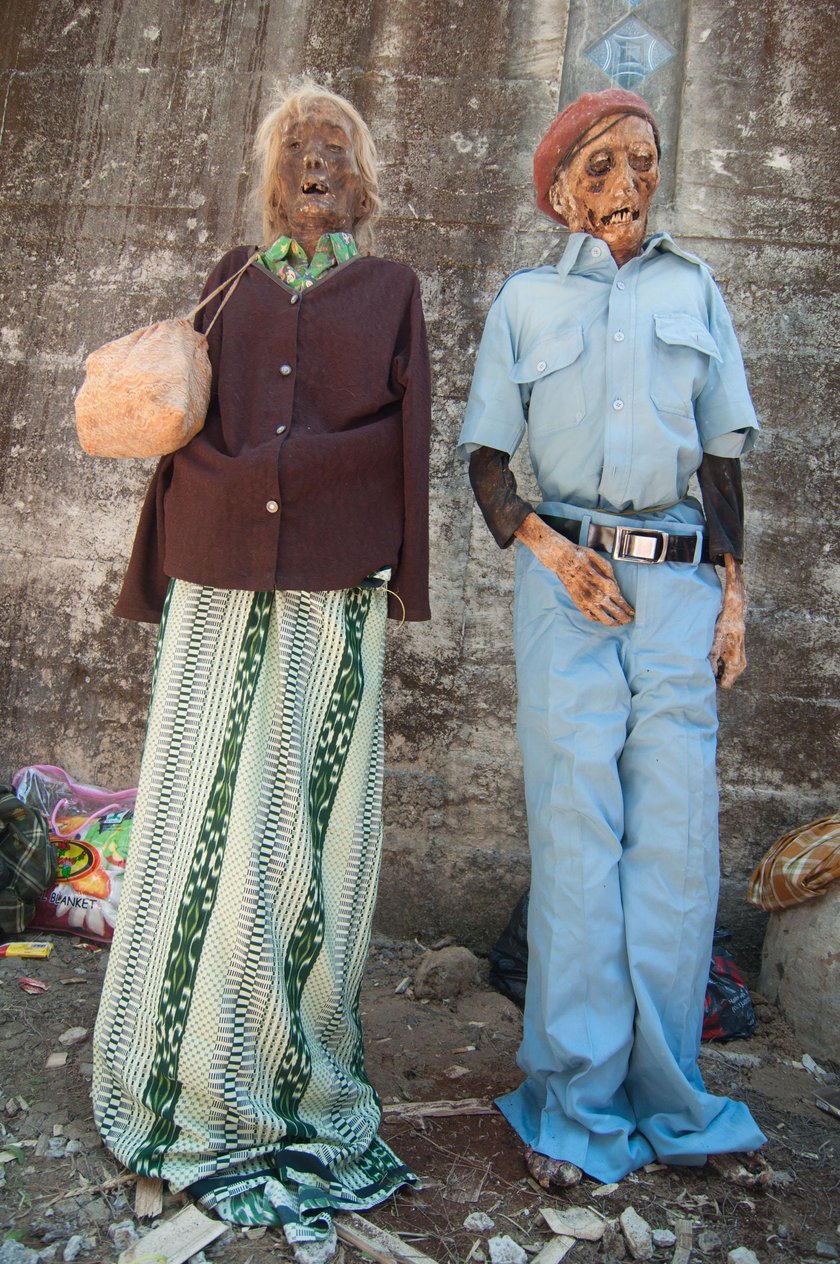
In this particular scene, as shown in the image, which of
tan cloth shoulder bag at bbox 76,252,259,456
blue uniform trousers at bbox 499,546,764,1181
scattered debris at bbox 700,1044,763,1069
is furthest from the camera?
scattered debris at bbox 700,1044,763,1069

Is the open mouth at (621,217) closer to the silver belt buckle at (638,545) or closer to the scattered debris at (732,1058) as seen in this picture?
the silver belt buckle at (638,545)

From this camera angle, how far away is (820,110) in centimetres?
360

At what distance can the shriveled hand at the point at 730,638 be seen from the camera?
8.73ft

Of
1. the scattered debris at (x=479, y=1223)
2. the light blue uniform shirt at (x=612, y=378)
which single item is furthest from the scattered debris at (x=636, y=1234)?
the light blue uniform shirt at (x=612, y=378)

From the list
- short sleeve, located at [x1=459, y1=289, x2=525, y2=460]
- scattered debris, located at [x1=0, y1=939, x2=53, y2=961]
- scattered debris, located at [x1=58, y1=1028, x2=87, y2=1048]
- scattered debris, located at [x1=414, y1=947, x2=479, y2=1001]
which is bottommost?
scattered debris, located at [x1=58, y1=1028, x2=87, y2=1048]

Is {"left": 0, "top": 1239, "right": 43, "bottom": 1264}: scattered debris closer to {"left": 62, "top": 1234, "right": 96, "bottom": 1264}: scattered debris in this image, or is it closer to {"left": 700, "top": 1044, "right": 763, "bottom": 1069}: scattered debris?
{"left": 62, "top": 1234, "right": 96, "bottom": 1264}: scattered debris

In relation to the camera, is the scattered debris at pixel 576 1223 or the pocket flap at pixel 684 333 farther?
the pocket flap at pixel 684 333

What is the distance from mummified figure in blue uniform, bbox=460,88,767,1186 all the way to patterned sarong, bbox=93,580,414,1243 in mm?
436

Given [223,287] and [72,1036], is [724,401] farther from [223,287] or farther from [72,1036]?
[72,1036]

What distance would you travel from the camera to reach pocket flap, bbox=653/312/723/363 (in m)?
2.59

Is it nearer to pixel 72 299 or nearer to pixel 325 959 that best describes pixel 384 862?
pixel 325 959

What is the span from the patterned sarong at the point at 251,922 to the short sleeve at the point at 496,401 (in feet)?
1.81

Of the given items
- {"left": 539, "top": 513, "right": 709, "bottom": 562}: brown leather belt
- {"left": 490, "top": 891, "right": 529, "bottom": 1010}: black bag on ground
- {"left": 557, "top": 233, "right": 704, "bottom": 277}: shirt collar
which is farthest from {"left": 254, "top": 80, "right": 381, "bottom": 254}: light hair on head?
{"left": 490, "top": 891, "right": 529, "bottom": 1010}: black bag on ground

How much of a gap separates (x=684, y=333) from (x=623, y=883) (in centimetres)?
136
